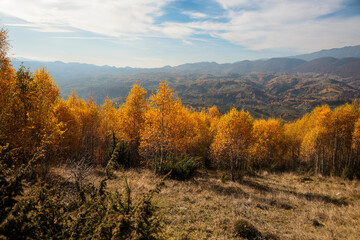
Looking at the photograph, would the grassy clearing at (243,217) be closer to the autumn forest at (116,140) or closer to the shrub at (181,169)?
the shrub at (181,169)

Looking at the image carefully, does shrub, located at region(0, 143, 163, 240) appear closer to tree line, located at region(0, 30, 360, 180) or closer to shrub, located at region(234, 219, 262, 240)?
tree line, located at region(0, 30, 360, 180)

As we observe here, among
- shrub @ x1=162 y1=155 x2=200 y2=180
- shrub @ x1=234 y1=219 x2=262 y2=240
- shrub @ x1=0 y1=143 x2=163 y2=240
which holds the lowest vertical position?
shrub @ x1=162 y1=155 x2=200 y2=180

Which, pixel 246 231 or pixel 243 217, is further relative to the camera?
pixel 243 217

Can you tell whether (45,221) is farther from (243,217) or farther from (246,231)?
(243,217)

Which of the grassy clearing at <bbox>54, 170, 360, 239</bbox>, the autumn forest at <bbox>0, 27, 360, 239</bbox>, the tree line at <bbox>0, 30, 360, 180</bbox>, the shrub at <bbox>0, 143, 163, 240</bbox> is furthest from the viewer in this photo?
the tree line at <bbox>0, 30, 360, 180</bbox>

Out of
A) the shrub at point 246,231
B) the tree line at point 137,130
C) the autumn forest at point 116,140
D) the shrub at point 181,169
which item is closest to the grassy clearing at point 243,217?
the shrub at point 246,231

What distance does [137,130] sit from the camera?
89.5 feet

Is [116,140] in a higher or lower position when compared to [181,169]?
higher

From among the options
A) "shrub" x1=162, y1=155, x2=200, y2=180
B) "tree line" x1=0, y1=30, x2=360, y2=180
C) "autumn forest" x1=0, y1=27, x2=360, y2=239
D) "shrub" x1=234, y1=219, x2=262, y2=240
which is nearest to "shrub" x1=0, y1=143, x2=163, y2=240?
"autumn forest" x1=0, y1=27, x2=360, y2=239

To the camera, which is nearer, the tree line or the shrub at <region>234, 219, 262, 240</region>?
the shrub at <region>234, 219, 262, 240</region>

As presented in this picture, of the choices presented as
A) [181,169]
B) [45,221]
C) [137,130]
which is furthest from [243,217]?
[137,130]

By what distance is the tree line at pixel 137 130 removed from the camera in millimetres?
12742

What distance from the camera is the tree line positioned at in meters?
12.7

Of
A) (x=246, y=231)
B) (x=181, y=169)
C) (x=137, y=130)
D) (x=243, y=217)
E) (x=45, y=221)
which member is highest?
(x=45, y=221)
